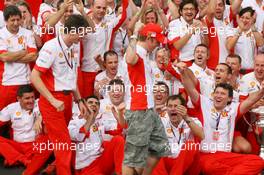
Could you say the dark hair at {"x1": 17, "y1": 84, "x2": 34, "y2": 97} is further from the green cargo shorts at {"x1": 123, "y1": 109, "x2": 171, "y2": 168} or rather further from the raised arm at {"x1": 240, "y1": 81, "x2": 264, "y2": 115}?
the raised arm at {"x1": 240, "y1": 81, "x2": 264, "y2": 115}

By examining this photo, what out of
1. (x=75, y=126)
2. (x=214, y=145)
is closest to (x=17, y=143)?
(x=75, y=126)

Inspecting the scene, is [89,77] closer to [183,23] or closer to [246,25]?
[183,23]

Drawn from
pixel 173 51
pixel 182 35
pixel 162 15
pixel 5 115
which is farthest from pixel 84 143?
pixel 162 15

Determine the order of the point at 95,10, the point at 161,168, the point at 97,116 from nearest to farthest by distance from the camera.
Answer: the point at 161,168 → the point at 97,116 → the point at 95,10

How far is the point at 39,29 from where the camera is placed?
9.11 metres

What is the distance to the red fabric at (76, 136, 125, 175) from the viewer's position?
7.71m

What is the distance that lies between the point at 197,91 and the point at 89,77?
4.95ft

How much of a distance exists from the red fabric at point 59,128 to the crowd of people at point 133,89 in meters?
0.01

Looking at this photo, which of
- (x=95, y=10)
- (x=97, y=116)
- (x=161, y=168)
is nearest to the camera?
(x=161, y=168)

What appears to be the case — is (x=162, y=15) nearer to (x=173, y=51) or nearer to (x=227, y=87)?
(x=173, y=51)

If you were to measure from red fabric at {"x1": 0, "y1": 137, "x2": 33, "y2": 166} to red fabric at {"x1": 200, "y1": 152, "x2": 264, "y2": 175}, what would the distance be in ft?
6.24

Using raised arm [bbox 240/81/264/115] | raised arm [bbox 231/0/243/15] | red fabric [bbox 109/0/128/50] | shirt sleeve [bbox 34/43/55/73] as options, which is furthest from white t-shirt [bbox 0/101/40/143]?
raised arm [bbox 231/0/243/15]

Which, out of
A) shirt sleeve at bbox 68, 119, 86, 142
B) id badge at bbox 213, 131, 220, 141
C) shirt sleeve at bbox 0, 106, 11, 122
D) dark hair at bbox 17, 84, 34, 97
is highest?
dark hair at bbox 17, 84, 34, 97

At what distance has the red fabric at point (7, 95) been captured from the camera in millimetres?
8484
